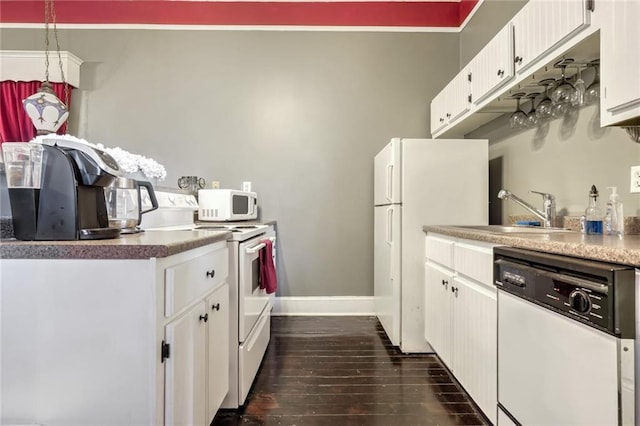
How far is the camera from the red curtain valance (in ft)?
10.5

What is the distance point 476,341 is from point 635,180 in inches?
39.0

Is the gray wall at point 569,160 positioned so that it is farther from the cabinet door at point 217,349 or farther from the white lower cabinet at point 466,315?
the cabinet door at point 217,349

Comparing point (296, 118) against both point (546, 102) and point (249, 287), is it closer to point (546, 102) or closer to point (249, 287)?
point (249, 287)

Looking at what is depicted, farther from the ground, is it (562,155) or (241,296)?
(562,155)

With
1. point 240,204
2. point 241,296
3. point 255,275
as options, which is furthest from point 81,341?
point 240,204

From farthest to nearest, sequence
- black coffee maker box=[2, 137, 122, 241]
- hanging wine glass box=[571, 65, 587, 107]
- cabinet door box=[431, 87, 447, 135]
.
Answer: cabinet door box=[431, 87, 447, 135]
hanging wine glass box=[571, 65, 587, 107]
black coffee maker box=[2, 137, 122, 241]

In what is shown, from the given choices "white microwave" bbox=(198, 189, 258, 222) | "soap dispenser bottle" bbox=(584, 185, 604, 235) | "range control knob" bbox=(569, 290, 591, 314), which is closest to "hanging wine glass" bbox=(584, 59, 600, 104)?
"soap dispenser bottle" bbox=(584, 185, 604, 235)

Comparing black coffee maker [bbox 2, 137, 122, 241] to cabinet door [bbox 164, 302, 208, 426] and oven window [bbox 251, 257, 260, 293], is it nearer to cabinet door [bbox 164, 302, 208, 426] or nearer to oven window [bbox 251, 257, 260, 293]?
cabinet door [bbox 164, 302, 208, 426]

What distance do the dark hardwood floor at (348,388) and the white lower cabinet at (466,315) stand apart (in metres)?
0.17

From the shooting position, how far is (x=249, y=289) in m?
1.88

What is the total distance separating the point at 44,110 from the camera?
7.97 ft

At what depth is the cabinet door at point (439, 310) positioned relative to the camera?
1993mm

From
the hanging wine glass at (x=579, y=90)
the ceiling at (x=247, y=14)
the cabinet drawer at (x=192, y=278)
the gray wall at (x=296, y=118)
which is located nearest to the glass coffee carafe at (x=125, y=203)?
the cabinet drawer at (x=192, y=278)

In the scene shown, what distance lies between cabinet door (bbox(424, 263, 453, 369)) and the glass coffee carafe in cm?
166
